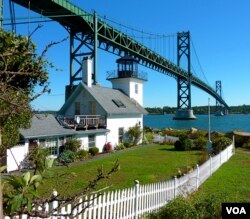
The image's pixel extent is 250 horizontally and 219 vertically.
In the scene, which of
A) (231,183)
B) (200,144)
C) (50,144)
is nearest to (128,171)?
(231,183)

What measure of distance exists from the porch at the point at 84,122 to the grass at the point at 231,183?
12.2 m

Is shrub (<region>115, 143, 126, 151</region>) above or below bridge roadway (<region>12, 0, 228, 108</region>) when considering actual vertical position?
below

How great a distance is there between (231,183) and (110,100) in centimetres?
2134

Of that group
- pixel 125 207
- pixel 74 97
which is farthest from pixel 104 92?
pixel 125 207

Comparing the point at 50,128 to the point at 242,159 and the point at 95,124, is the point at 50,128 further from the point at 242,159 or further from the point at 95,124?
the point at 242,159

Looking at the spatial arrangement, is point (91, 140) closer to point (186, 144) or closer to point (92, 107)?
point (92, 107)

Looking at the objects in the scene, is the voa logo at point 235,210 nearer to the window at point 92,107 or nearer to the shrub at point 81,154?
the shrub at point 81,154

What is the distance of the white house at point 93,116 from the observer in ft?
80.3

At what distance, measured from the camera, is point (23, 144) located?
860 inches

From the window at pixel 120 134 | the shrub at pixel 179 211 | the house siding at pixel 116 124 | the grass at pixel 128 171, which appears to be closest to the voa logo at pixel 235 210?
the shrub at pixel 179 211

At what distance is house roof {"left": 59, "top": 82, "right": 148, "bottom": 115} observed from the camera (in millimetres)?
33034

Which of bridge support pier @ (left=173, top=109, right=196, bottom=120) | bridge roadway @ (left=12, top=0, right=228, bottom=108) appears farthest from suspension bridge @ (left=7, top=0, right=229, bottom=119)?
bridge support pier @ (left=173, top=109, right=196, bottom=120)

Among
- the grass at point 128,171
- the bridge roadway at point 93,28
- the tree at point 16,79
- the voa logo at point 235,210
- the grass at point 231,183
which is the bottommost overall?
the grass at point 128,171

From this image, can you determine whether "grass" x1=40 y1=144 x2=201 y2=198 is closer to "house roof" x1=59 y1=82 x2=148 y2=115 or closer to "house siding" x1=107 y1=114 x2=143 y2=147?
"house siding" x1=107 y1=114 x2=143 y2=147
